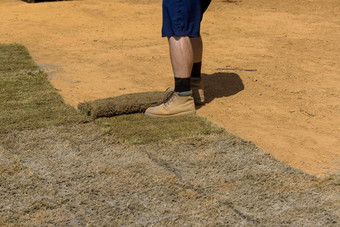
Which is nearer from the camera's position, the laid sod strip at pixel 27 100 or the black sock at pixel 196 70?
the laid sod strip at pixel 27 100

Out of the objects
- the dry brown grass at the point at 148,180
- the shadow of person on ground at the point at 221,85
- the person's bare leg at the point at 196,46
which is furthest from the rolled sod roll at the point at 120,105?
the shadow of person on ground at the point at 221,85

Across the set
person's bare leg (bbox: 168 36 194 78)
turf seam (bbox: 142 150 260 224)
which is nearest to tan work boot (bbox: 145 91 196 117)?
person's bare leg (bbox: 168 36 194 78)

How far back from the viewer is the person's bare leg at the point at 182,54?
4344 mm

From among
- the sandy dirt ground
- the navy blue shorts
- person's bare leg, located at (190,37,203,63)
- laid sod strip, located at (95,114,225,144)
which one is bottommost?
the sandy dirt ground

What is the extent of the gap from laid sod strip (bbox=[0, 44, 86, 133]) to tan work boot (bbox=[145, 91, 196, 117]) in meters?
0.54

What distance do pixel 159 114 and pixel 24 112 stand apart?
1.03 meters

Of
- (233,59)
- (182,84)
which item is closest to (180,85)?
(182,84)

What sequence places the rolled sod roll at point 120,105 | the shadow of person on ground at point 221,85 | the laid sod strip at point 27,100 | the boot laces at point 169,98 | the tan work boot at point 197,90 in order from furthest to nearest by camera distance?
the shadow of person on ground at point 221,85 < the tan work boot at point 197,90 < the boot laces at point 169,98 < the rolled sod roll at point 120,105 < the laid sod strip at point 27,100

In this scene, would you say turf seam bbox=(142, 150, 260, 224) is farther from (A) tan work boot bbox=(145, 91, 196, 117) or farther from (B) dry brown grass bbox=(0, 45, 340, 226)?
(A) tan work boot bbox=(145, 91, 196, 117)

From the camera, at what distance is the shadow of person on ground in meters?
5.06

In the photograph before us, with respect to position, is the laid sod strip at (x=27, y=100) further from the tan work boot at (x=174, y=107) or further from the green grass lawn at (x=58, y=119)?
the tan work boot at (x=174, y=107)

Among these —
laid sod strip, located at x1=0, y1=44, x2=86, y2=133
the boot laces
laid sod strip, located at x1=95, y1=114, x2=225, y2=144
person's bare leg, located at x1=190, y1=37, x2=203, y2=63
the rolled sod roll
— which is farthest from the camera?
person's bare leg, located at x1=190, y1=37, x2=203, y2=63

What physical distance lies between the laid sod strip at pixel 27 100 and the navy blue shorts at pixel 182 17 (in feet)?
3.08

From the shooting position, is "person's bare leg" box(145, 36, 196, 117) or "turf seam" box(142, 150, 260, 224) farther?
"person's bare leg" box(145, 36, 196, 117)
